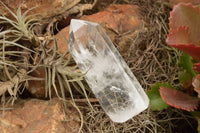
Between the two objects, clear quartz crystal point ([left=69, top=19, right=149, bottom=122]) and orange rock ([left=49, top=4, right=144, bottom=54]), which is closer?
clear quartz crystal point ([left=69, top=19, right=149, bottom=122])

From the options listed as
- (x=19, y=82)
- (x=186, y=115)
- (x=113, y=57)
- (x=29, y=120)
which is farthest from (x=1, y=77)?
(x=186, y=115)

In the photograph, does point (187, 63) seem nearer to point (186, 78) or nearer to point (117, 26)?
point (186, 78)

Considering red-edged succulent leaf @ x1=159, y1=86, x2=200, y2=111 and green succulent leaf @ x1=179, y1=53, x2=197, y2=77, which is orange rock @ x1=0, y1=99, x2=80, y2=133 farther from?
green succulent leaf @ x1=179, y1=53, x2=197, y2=77

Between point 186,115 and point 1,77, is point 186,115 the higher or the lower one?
the lower one

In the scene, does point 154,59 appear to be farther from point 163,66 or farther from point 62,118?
point 62,118

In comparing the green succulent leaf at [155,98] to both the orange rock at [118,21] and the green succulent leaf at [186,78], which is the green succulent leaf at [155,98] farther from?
the orange rock at [118,21]

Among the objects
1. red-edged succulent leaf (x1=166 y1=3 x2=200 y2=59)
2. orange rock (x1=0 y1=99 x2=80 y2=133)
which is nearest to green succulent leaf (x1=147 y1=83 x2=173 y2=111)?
red-edged succulent leaf (x1=166 y1=3 x2=200 y2=59)
